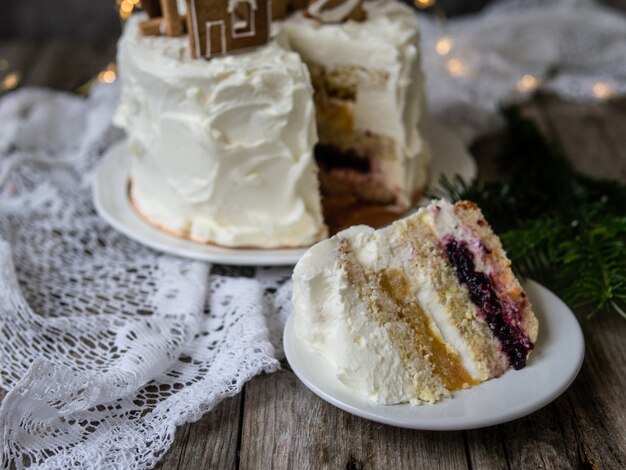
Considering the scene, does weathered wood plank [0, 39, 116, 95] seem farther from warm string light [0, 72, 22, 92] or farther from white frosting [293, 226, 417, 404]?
white frosting [293, 226, 417, 404]

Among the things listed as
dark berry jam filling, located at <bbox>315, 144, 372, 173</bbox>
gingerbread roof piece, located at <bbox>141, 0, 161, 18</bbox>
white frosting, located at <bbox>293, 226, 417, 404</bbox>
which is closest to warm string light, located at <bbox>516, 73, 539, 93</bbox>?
dark berry jam filling, located at <bbox>315, 144, 372, 173</bbox>

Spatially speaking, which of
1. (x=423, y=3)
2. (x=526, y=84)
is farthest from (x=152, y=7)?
(x=526, y=84)

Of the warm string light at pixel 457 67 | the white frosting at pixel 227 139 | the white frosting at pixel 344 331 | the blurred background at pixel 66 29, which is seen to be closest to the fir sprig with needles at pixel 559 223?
the white frosting at pixel 227 139

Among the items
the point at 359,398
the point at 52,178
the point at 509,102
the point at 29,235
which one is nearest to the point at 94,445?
the point at 359,398

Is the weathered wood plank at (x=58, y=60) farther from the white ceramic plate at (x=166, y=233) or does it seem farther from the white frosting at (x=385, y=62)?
the white frosting at (x=385, y=62)

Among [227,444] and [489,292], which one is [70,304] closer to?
[227,444]

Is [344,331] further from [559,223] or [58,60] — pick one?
[58,60]
